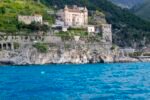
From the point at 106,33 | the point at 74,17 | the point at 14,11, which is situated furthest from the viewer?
the point at 74,17

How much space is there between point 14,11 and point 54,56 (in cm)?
2631

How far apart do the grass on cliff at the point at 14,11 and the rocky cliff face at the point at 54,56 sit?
338 inches

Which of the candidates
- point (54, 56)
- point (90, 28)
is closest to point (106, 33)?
point (90, 28)

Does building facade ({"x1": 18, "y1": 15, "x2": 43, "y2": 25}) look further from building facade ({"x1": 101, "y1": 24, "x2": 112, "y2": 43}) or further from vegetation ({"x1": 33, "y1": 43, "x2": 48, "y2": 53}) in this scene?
building facade ({"x1": 101, "y1": 24, "x2": 112, "y2": 43})

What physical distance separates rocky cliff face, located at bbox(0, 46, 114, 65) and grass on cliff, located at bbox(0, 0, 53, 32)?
8.59 metres

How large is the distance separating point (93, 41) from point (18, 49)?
84.1 ft

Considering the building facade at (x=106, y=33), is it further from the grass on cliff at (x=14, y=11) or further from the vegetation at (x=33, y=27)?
the vegetation at (x=33, y=27)

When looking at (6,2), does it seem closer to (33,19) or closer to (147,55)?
(33,19)

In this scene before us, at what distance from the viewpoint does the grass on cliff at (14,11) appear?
127 meters

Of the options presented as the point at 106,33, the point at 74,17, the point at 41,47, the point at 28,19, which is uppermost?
the point at 74,17

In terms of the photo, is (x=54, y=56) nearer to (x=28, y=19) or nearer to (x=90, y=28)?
(x=28, y=19)

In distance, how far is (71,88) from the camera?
5091 cm

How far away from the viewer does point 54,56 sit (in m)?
122

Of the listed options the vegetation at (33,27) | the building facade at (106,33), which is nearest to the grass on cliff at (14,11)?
the vegetation at (33,27)
